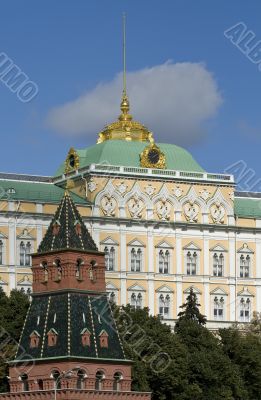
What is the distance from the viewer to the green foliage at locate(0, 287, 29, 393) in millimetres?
176625

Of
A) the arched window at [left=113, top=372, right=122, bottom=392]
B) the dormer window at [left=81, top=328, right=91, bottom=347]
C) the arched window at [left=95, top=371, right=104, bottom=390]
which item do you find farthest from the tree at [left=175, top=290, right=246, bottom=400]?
the dormer window at [left=81, top=328, right=91, bottom=347]

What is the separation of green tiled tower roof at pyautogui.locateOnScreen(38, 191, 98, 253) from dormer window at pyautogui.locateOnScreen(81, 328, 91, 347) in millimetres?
6634

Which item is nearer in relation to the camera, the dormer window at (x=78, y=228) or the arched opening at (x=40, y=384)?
the arched opening at (x=40, y=384)

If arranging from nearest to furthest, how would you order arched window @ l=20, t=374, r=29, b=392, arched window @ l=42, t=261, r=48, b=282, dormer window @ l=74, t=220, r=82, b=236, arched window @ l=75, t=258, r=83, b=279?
arched window @ l=20, t=374, r=29, b=392 → arched window @ l=75, t=258, r=83, b=279 → arched window @ l=42, t=261, r=48, b=282 → dormer window @ l=74, t=220, r=82, b=236

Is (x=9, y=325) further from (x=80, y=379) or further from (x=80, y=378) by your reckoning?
(x=80, y=378)

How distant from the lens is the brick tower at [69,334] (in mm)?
160625

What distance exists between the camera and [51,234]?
166750mm

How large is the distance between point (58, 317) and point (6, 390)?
15.5 metres

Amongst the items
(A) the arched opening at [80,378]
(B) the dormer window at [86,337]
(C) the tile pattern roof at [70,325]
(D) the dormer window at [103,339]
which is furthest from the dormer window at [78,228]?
(A) the arched opening at [80,378]

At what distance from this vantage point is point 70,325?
16100cm

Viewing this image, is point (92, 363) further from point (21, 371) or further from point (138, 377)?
point (138, 377)

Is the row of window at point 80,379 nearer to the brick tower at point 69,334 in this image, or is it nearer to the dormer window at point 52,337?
the brick tower at point 69,334

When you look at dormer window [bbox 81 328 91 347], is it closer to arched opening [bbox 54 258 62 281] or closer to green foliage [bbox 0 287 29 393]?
arched opening [bbox 54 258 62 281]

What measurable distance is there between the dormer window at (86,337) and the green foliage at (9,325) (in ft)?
45.7
